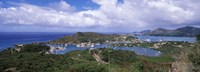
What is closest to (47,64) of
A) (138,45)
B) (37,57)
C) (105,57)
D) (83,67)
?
(37,57)

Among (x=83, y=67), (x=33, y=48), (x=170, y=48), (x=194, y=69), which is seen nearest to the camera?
(x=194, y=69)

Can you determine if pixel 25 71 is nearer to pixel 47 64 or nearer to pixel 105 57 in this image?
pixel 47 64

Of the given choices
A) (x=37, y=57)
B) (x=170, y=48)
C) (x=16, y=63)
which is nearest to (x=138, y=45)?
(x=170, y=48)

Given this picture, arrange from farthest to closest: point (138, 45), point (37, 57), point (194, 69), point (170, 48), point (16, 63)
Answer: point (138, 45), point (170, 48), point (37, 57), point (16, 63), point (194, 69)

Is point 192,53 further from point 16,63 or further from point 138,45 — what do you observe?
point 138,45

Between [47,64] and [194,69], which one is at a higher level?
[194,69]

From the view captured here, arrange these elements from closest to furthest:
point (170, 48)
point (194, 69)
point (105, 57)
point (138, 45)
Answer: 1. point (194, 69)
2. point (105, 57)
3. point (170, 48)
4. point (138, 45)

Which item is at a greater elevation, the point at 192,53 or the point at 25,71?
the point at 192,53

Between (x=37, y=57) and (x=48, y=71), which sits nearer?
(x=48, y=71)

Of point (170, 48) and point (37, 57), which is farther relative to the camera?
point (170, 48)
